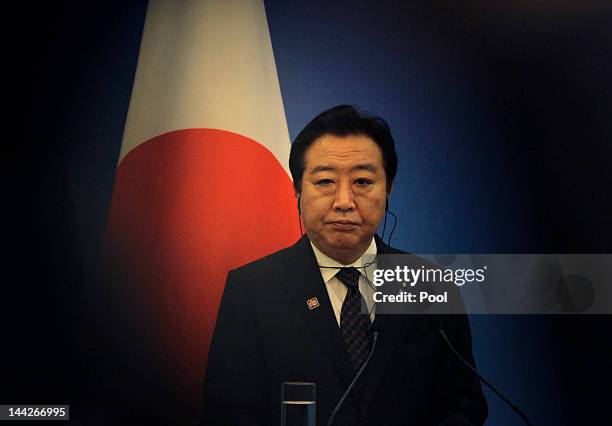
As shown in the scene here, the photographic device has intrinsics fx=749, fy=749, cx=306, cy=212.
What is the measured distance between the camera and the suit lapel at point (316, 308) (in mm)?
2523

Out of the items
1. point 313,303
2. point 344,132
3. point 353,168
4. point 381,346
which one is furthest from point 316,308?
point 344,132

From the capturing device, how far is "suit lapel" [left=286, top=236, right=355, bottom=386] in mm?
2523

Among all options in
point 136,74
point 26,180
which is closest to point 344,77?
point 136,74

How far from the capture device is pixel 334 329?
255cm

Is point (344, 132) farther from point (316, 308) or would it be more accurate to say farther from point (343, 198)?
point (316, 308)

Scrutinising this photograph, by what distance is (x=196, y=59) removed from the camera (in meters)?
2.87

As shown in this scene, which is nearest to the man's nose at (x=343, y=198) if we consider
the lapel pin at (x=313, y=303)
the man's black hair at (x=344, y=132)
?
the man's black hair at (x=344, y=132)

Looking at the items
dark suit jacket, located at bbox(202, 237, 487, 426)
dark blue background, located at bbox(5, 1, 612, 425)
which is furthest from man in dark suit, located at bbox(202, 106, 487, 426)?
dark blue background, located at bbox(5, 1, 612, 425)

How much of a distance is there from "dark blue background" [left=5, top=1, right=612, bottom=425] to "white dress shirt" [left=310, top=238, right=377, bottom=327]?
18 cm

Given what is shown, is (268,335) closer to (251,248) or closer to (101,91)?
(251,248)

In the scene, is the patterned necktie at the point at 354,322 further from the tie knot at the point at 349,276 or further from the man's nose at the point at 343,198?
the man's nose at the point at 343,198

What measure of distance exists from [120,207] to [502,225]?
1.41 metres

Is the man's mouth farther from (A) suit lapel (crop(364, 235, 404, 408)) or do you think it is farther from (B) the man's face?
(A) suit lapel (crop(364, 235, 404, 408))

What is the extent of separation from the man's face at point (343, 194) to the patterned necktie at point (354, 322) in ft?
0.21
